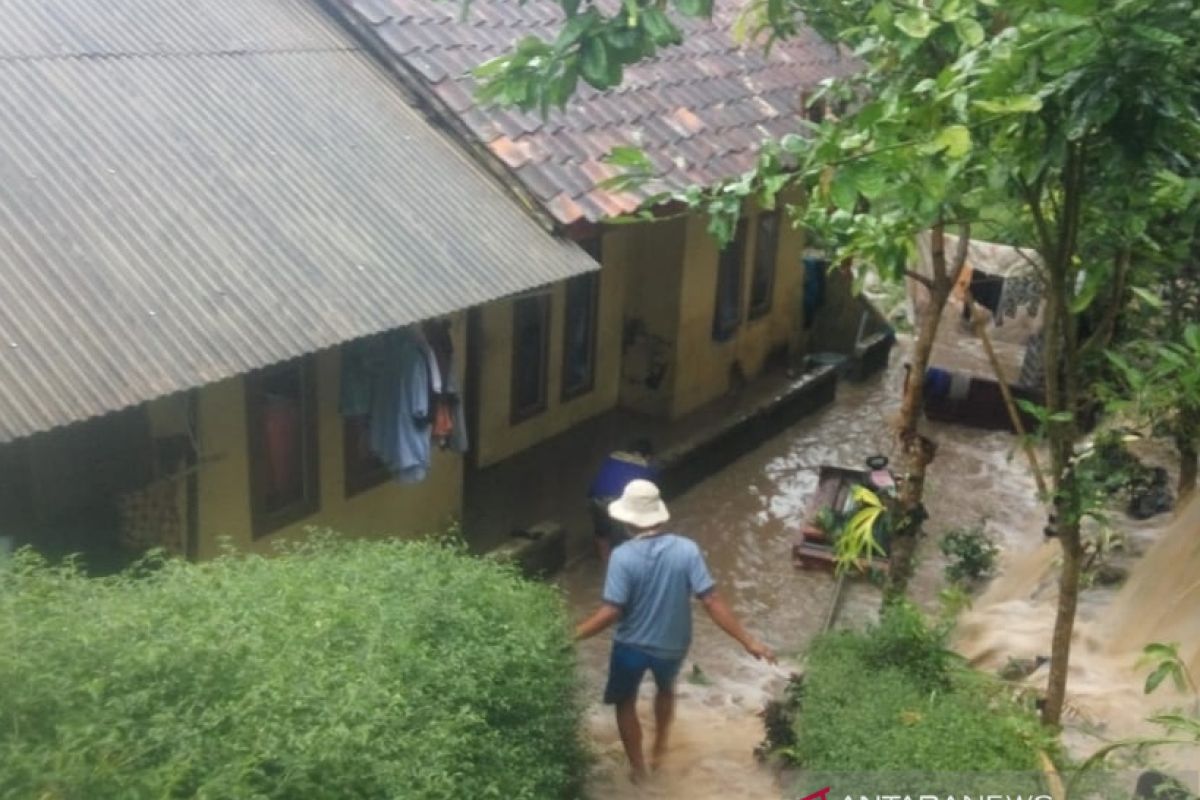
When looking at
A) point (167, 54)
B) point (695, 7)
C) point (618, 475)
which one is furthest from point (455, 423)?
point (695, 7)

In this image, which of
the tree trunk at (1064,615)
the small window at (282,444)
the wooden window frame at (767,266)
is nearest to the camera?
the tree trunk at (1064,615)

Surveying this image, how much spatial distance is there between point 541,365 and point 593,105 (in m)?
2.56

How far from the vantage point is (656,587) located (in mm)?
6715

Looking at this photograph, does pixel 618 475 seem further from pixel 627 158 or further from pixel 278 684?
pixel 278 684

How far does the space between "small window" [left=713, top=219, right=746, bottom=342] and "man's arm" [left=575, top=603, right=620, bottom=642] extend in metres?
7.14

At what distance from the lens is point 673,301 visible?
497 inches

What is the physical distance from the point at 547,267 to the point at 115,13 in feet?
10.1

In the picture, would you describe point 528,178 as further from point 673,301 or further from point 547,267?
point 673,301

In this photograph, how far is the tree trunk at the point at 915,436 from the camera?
6.80 meters

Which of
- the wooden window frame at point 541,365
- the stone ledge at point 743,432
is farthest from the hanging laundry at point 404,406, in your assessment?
the stone ledge at point 743,432

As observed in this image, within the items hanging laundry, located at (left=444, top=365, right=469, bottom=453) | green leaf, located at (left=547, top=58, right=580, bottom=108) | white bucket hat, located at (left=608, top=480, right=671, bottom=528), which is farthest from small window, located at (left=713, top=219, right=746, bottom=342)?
green leaf, located at (left=547, top=58, right=580, bottom=108)

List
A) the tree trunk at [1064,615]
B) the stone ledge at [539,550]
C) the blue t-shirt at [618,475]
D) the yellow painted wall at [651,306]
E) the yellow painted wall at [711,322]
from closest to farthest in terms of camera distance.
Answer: the tree trunk at [1064,615] < the stone ledge at [539,550] < the blue t-shirt at [618,475] < the yellow painted wall at [651,306] < the yellow painted wall at [711,322]

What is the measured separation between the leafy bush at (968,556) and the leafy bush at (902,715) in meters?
3.33

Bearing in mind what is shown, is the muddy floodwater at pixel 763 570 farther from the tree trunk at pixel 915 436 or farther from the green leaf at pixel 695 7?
the green leaf at pixel 695 7
